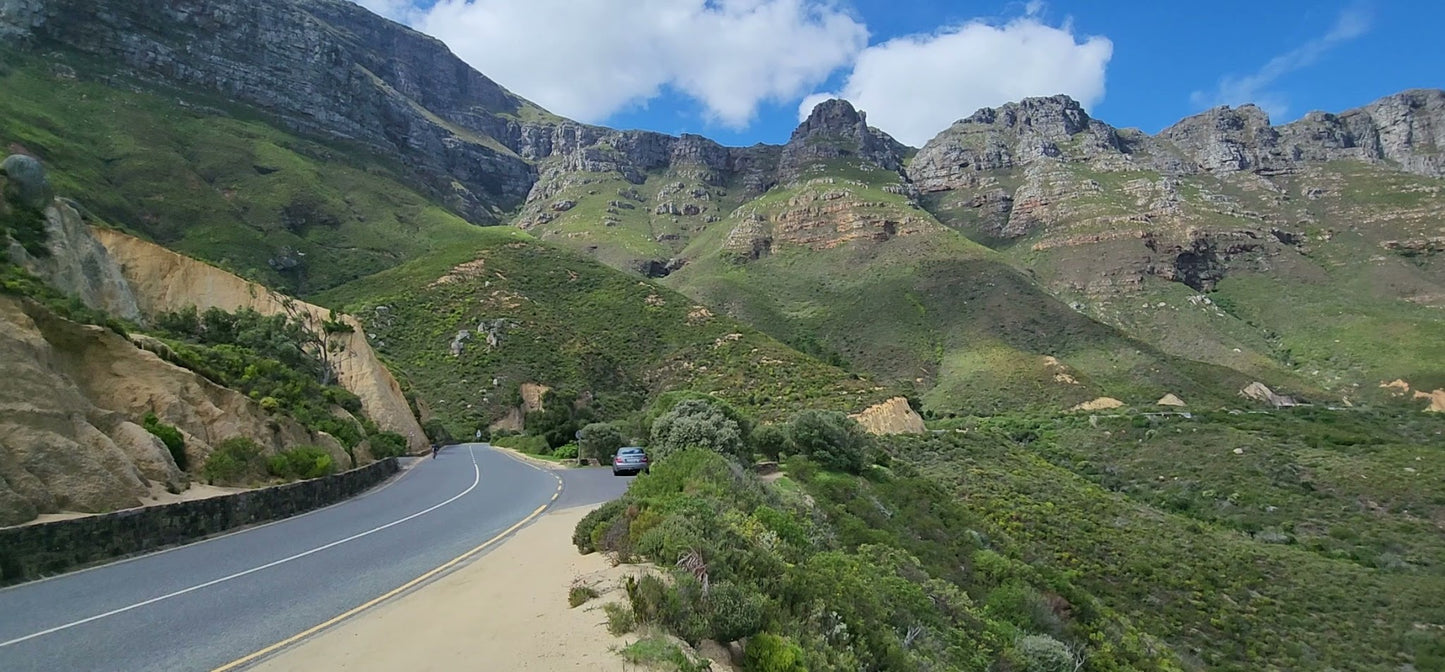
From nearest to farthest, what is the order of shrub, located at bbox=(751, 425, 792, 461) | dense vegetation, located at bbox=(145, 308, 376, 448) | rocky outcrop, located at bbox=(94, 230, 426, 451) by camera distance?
dense vegetation, located at bbox=(145, 308, 376, 448) < shrub, located at bbox=(751, 425, 792, 461) < rocky outcrop, located at bbox=(94, 230, 426, 451)

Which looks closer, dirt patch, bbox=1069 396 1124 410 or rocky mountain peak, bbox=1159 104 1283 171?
dirt patch, bbox=1069 396 1124 410

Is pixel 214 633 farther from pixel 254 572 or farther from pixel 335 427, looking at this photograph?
pixel 335 427

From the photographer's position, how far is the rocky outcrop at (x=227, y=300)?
3603 centimetres

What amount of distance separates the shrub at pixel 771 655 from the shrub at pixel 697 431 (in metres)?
13.5

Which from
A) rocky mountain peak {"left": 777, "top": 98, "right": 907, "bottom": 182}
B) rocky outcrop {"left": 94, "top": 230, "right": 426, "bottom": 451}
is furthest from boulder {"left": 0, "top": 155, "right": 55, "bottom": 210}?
rocky mountain peak {"left": 777, "top": 98, "right": 907, "bottom": 182}

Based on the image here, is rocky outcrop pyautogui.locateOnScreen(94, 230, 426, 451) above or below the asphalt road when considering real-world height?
above

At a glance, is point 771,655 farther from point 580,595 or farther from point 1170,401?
point 1170,401

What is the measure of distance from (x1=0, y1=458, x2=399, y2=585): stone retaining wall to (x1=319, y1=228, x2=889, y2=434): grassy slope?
114 feet

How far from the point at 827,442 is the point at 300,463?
1615 centimetres

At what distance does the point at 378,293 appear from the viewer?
7319 cm

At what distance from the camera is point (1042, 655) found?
1510 cm

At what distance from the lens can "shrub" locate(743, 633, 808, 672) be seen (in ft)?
22.0

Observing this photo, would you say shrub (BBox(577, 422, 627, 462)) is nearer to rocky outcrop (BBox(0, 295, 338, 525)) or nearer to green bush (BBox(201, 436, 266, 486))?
rocky outcrop (BBox(0, 295, 338, 525))

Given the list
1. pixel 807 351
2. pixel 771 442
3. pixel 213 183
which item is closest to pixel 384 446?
pixel 771 442
